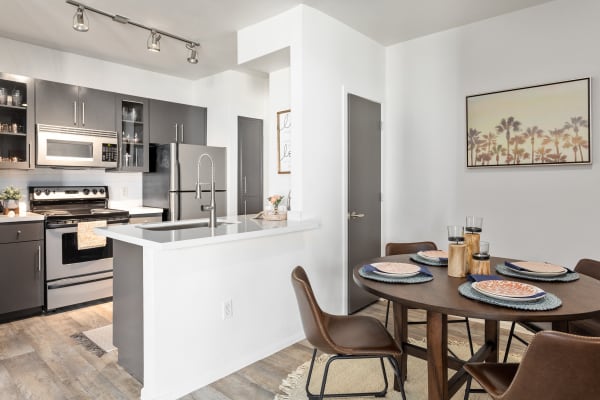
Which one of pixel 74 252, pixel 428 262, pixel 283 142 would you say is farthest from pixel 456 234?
pixel 74 252

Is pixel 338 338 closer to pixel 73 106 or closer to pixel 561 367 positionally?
pixel 561 367

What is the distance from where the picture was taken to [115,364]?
2500 mm

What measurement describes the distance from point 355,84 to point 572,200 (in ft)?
6.44

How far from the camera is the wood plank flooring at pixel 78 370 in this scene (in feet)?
7.10

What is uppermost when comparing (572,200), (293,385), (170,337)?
(572,200)

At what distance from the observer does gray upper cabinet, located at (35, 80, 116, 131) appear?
3.69m

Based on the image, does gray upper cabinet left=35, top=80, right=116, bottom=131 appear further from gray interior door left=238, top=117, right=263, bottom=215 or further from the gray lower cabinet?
gray interior door left=238, top=117, right=263, bottom=215

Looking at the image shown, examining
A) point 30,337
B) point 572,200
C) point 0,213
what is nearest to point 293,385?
point 30,337

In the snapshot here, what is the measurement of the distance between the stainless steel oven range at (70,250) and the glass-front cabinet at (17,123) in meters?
0.40

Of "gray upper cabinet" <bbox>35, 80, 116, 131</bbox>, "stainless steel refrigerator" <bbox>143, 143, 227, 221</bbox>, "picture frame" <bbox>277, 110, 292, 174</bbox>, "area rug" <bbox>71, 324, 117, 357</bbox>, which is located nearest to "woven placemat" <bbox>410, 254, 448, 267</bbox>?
"picture frame" <bbox>277, 110, 292, 174</bbox>

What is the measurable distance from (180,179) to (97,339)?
195cm

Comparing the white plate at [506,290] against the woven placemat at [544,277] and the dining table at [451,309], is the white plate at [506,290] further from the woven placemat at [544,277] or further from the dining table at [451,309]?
the woven placemat at [544,277]

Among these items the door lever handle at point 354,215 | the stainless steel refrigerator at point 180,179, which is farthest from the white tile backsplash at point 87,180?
the door lever handle at point 354,215

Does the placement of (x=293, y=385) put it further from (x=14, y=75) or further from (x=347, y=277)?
(x=14, y=75)
